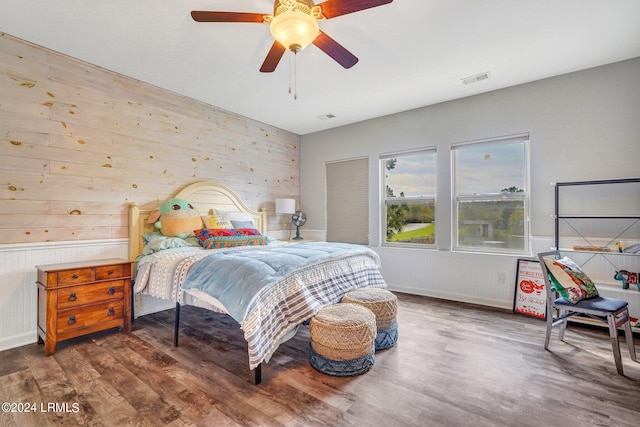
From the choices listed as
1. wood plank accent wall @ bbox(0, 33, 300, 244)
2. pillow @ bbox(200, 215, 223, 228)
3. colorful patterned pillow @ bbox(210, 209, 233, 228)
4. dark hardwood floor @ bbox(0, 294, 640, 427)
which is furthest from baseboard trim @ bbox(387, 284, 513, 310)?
wood plank accent wall @ bbox(0, 33, 300, 244)

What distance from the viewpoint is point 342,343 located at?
2014 millimetres

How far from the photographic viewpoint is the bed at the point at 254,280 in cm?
194

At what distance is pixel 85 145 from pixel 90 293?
1450 mm

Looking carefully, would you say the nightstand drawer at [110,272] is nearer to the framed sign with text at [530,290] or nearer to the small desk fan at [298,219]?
the small desk fan at [298,219]

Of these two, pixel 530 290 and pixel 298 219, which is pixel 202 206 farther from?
pixel 530 290

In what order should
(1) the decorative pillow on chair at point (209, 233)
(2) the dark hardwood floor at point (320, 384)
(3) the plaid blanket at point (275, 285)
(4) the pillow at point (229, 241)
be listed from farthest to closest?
(1) the decorative pillow on chair at point (209, 233) → (4) the pillow at point (229, 241) → (3) the plaid blanket at point (275, 285) → (2) the dark hardwood floor at point (320, 384)

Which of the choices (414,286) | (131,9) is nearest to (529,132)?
(414,286)

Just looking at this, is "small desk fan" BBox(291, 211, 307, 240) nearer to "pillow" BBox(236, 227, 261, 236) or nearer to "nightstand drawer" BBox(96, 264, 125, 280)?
"pillow" BBox(236, 227, 261, 236)

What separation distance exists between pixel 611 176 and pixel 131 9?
457 centimetres

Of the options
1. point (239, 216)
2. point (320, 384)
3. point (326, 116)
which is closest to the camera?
point (320, 384)

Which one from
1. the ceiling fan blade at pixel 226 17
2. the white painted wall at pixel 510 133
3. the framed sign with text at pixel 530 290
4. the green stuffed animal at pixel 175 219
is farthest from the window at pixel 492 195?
the green stuffed animal at pixel 175 219

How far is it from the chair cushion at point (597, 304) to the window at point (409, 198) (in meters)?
1.90

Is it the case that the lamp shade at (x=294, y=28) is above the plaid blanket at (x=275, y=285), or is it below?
above

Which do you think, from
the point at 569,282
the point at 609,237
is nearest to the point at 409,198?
the point at 609,237
